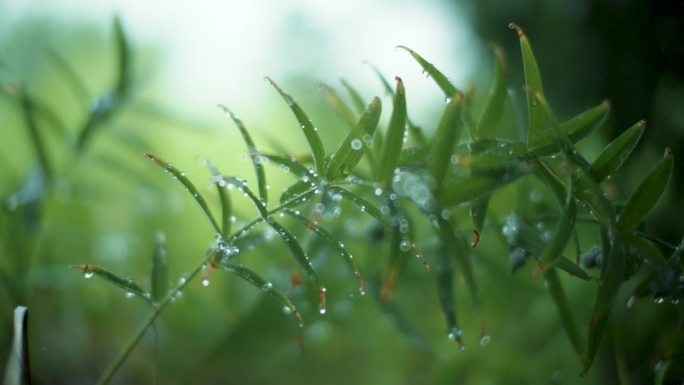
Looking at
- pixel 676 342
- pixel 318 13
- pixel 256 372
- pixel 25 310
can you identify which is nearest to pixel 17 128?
pixel 318 13

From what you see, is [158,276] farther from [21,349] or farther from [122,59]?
[122,59]

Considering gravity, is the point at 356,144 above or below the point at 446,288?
above

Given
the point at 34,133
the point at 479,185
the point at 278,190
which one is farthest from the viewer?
the point at 278,190

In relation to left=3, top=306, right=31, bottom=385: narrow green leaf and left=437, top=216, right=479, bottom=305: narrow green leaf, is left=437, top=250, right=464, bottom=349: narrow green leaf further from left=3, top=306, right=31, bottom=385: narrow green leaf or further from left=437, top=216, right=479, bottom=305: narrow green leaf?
left=3, top=306, right=31, bottom=385: narrow green leaf

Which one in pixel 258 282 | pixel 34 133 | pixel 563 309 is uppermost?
pixel 34 133

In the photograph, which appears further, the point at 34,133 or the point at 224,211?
the point at 34,133

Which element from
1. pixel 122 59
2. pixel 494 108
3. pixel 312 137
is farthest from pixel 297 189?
pixel 122 59
